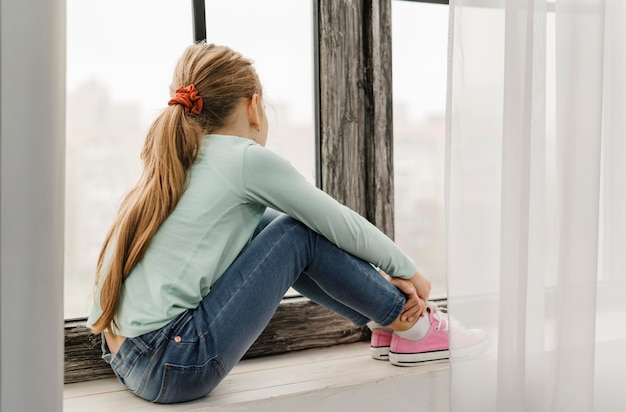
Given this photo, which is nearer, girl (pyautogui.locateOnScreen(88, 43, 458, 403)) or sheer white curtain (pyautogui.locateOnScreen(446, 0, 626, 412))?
sheer white curtain (pyautogui.locateOnScreen(446, 0, 626, 412))

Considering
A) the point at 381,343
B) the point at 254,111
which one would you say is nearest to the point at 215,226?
the point at 254,111

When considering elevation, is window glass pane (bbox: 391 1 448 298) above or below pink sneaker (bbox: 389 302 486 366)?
above

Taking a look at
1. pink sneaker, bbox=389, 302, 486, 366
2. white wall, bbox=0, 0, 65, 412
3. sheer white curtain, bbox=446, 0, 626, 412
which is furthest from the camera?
pink sneaker, bbox=389, 302, 486, 366

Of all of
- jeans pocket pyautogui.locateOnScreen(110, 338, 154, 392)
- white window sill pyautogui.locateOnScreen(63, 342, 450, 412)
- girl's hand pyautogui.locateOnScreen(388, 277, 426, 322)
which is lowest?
white window sill pyautogui.locateOnScreen(63, 342, 450, 412)

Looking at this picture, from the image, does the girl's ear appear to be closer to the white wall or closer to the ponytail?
the ponytail

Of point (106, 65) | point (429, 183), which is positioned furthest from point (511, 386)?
point (106, 65)

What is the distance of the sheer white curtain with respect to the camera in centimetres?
114

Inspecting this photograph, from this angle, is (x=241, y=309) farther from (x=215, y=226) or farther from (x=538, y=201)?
(x=538, y=201)

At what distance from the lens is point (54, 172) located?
889mm

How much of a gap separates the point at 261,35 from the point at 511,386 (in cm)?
94

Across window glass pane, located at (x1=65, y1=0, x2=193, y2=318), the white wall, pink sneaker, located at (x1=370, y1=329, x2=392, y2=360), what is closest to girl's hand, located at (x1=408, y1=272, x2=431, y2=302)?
pink sneaker, located at (x1=370, y1=329, x2=392, y2=360)

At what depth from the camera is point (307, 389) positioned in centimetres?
134

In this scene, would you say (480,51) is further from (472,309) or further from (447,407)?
(447,407)

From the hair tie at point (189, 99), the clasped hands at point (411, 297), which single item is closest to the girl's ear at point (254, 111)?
the hair tie at point (189, 99)
